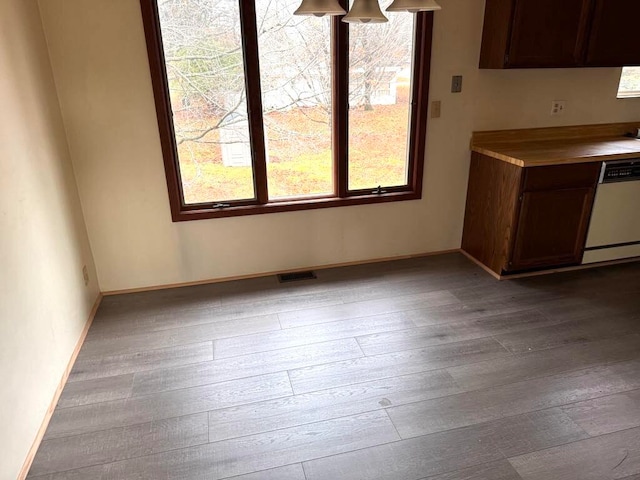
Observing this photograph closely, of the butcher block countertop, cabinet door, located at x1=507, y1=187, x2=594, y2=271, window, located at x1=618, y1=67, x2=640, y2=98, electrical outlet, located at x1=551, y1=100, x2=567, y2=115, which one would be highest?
window, located at x1=618, y1=67, x2=640, y2=98

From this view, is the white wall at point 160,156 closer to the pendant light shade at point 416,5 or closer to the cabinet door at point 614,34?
the cabinet door at point 614,34

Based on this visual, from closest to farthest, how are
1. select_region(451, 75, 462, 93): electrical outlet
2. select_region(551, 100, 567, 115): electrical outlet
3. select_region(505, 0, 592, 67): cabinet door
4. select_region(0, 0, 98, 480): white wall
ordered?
select_region(0, 0, 98, 480): white wall → select_region(505, 0, 592, 67): cabinet door → select_region(451, 75, 462, 93): electrical outlet → select_region(551, 100, 567, 115): electrical outlet

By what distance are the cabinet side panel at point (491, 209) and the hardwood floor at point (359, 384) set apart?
0.24m

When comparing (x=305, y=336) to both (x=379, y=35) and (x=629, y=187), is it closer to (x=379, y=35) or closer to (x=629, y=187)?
(x=379, y=35)

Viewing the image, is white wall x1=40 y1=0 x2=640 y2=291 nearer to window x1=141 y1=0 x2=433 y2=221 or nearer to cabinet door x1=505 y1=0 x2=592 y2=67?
window x1=141 y1=0 x2=433 y2=221

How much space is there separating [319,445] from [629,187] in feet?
9.25

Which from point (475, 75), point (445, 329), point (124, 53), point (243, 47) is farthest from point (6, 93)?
point (475, 75)

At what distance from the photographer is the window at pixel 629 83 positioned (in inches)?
139

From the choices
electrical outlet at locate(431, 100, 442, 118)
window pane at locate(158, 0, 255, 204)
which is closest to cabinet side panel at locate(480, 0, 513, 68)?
electrical outlet at locate(431, 100, 442, 118)

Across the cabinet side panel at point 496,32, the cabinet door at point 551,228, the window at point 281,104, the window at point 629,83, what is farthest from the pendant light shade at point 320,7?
the window at point 629,83

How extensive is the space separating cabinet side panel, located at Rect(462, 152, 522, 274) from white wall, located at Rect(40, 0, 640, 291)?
4.3 inches

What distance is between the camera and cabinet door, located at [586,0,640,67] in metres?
2.94

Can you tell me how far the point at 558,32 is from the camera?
292 cm

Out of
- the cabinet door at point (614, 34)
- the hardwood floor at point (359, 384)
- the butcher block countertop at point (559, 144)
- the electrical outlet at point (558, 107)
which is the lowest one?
the hardwood floor at point (359, 384)
